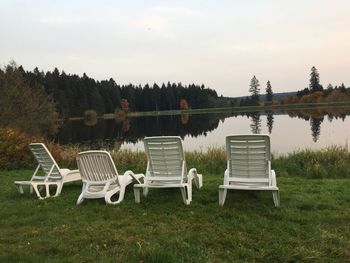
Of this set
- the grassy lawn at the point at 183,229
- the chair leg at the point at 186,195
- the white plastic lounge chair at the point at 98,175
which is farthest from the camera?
the white plastic lounge chair at the point at 98,175

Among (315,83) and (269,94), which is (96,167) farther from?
(269,94)

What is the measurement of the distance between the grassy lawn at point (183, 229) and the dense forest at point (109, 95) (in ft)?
→ 159

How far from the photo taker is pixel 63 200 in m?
7.66

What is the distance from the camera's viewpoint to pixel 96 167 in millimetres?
7508

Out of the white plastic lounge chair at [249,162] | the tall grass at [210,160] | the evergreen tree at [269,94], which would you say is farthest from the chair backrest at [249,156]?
the evergreen tree at [269,94]

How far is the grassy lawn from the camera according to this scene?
4.43 meters

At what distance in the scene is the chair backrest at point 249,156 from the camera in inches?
264

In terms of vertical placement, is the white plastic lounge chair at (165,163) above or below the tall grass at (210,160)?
above

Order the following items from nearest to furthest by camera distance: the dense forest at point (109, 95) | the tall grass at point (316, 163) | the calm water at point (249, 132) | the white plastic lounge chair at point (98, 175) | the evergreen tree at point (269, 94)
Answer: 1. the white plastic lounge chair at point (98, 175)
2. the tall grass at point (316, 163)
3. the calm water at point (249, 132)
4. the dense forest at point (109, 95)
5. the evergreen tree at point (269, 94)

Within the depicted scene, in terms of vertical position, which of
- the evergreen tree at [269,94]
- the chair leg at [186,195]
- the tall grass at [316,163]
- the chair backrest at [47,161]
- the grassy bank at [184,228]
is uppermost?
the evergreen tree at [269,94]

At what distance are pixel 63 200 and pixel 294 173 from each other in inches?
267

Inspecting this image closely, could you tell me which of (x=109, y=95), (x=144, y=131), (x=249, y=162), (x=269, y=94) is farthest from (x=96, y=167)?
(x=269, y=94)

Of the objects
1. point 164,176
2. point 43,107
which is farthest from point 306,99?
point 164,176

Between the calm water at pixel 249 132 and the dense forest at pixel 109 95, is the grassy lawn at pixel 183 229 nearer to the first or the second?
the calm water at pixel 249 132
